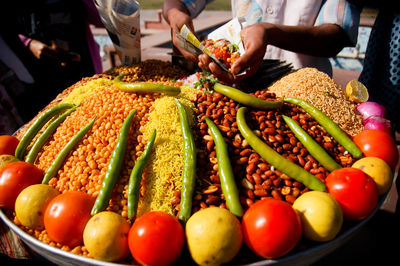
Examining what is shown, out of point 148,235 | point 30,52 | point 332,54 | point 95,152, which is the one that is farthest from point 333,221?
point 30,52

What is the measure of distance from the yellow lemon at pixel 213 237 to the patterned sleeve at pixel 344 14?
1.77 m

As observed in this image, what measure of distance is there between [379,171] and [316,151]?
0.92 ft

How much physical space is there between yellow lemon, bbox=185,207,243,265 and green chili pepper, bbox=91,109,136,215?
397 millimetres

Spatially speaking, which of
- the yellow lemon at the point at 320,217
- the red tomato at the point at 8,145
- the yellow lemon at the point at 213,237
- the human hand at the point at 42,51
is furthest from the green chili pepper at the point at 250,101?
the human hand at the point at 42,51

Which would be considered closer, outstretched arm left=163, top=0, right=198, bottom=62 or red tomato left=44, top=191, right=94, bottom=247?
red tomato left=44, top=191, right=94, bottom=247

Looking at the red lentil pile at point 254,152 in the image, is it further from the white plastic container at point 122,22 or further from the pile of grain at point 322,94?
the white plastic container at point 122,22

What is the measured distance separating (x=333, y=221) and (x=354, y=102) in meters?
1.18

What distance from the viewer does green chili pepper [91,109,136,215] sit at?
3.86ft

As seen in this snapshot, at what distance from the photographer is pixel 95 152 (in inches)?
55.1

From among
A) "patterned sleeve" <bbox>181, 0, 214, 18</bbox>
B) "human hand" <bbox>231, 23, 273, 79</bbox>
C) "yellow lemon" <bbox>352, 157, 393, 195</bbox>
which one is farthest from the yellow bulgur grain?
"yellow lemon" <bbox>352, 157, 393, 195</bbox>

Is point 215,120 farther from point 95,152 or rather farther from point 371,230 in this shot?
point 371,230

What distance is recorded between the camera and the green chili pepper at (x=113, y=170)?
3.86 feet

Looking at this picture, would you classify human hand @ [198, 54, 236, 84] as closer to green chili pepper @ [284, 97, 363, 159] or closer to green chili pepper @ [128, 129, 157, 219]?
green chili pepper @ [284, 97, 363, 159]

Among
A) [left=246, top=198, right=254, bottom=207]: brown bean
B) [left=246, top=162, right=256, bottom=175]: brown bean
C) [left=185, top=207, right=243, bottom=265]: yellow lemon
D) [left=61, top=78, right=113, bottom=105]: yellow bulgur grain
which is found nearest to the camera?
[left=185, top=207, right=243, bottom=265]: yellow lemon
